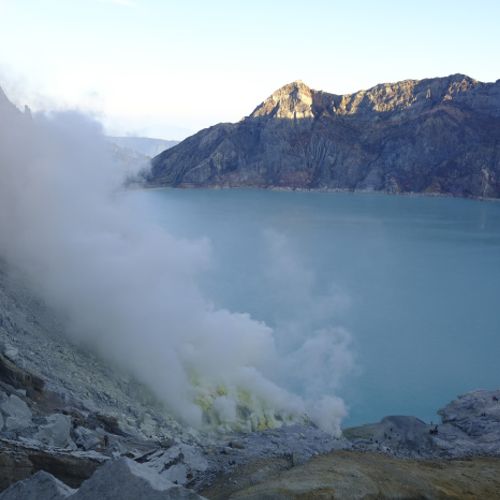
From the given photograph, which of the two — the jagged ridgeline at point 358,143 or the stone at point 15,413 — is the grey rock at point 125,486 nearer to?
the stone at point 15,413

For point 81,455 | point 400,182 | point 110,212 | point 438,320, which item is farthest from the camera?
point 400,182

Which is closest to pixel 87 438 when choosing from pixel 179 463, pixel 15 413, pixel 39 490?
pixel 15 413

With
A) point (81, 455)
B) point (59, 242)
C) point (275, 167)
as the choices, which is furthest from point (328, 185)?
point (81, 455)

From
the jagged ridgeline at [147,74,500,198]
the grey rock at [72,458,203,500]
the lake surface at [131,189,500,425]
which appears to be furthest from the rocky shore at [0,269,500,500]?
the jagged ridgeline at [147,74,500,198]

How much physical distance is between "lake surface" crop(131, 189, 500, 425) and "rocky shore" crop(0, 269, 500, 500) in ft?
10.1

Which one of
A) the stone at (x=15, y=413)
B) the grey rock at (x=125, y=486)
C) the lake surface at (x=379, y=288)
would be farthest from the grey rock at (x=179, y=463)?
the lake surface at (x=379, y=288)

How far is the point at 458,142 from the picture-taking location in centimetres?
13212

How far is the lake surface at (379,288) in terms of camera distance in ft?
65.8

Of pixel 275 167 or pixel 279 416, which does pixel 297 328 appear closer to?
pixel 279 416

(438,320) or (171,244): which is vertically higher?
(171,244)

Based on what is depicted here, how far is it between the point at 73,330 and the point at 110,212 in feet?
21.3

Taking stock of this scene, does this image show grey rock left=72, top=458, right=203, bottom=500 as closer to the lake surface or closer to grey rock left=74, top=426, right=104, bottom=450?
grey rock left=74, top=426, right=104, bottom=450

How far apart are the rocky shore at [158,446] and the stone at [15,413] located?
23 mm

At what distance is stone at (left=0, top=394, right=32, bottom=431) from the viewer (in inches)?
322
